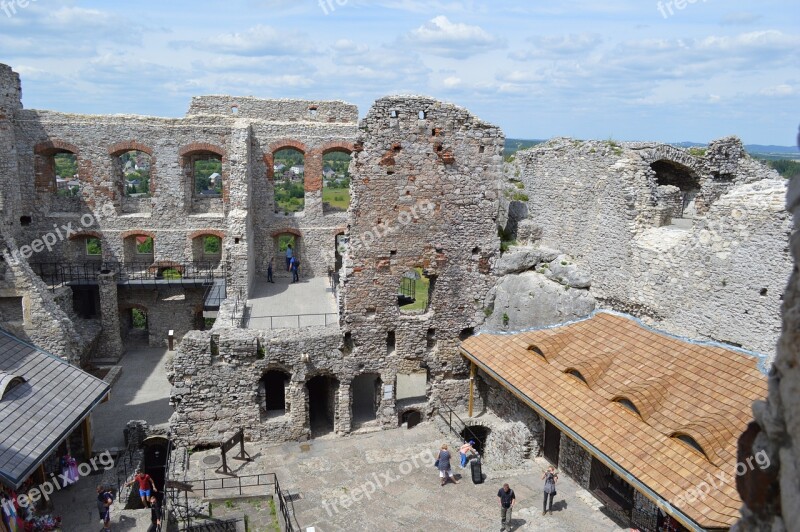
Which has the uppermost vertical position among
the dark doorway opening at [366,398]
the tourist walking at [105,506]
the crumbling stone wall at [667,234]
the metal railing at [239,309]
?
the crumbling stone wall at [667,234]

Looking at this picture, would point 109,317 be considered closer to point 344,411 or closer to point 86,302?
point 86,302

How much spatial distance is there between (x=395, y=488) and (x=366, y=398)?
6.09 m

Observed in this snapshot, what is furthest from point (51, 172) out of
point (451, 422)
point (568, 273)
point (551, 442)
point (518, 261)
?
point (551, 442)

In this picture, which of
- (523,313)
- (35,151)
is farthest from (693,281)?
(35,151)

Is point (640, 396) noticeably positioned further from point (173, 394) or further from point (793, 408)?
point (173, 394)

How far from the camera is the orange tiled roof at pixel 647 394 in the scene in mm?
12057

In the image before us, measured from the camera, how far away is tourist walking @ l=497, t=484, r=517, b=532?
14086 mm

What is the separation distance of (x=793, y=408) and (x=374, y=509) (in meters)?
13.4

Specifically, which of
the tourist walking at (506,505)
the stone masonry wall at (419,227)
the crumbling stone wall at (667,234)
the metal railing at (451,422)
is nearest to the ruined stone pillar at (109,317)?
the stone masonry wall at (419,227)

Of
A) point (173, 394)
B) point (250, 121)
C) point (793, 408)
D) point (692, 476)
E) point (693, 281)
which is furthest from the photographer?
point (250, 121)

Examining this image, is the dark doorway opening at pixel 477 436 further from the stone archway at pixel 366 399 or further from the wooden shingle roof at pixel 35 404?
the wooden shingle roof at pixel 35 404

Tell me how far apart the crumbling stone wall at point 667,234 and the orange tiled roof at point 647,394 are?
0.89 metres

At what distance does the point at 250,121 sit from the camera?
2798 cm

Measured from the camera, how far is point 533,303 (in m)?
19.2
